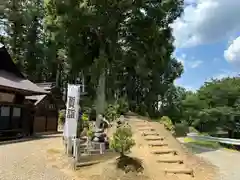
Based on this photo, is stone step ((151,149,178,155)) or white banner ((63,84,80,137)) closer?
white banner ((63,84,80,137))

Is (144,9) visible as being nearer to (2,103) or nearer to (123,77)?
(2,103)

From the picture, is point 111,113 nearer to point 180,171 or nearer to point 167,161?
point 167,161

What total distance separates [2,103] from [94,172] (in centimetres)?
1055

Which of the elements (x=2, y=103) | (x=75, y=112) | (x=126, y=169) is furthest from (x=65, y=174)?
(x=2, y=103)

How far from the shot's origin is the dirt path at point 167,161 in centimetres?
1085

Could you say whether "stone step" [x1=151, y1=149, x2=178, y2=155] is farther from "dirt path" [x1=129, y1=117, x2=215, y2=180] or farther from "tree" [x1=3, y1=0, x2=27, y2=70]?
"tree" [x1=3, y1=0, x2=27, y2=70]

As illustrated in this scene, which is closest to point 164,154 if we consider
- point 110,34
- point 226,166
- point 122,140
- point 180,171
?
point 180,171

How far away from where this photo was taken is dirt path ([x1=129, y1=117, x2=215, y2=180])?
1085 centimetres

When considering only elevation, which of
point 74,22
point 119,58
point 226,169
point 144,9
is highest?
point 144,9

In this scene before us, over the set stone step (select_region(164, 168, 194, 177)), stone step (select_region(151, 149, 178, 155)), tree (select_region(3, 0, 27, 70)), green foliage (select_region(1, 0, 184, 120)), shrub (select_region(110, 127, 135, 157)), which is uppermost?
tree (select_region(3, 0, 27, 70))

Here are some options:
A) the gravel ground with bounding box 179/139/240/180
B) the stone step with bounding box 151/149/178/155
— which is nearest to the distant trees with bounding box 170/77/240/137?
the gravel ground with bounding box 179/139/240/180

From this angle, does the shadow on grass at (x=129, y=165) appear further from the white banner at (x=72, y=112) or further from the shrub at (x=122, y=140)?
the white banner at (x=72, y=112)

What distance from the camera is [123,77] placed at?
3403cm

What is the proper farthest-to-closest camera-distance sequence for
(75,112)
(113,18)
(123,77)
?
(123,77) < (113,18) < (75,112)
